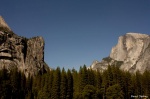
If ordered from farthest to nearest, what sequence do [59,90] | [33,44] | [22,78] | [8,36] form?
[33,44], [8,36], [22,78], [59,90]

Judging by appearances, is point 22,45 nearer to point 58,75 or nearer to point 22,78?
point 22,78

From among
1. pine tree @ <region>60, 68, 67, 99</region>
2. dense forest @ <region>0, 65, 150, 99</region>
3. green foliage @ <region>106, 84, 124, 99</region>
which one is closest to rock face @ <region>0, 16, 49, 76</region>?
dense forest @ <region>0, 65, 150, 99</region>

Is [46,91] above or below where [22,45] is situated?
below

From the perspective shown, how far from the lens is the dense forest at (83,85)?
11794 centimetres

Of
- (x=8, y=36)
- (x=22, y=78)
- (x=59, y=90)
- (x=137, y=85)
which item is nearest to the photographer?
(x=59, y=90)

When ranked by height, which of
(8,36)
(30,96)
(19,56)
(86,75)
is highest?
(8,36)

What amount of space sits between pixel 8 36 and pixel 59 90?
2840 inches

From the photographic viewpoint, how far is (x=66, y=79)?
12525 cm

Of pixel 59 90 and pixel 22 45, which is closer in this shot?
pixel 59 90

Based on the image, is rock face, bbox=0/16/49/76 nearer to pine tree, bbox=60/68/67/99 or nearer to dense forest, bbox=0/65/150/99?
dense forest, bbox=0/65/150/99

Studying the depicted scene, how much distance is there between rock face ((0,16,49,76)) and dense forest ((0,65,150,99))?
34974mm

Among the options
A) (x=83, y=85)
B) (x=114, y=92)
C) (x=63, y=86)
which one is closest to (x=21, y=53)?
(x=63, y=86)

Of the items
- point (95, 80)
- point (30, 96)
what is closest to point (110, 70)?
point (95, 80)

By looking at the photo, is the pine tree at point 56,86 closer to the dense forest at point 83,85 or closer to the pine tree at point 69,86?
the dense forest at point 83,85
